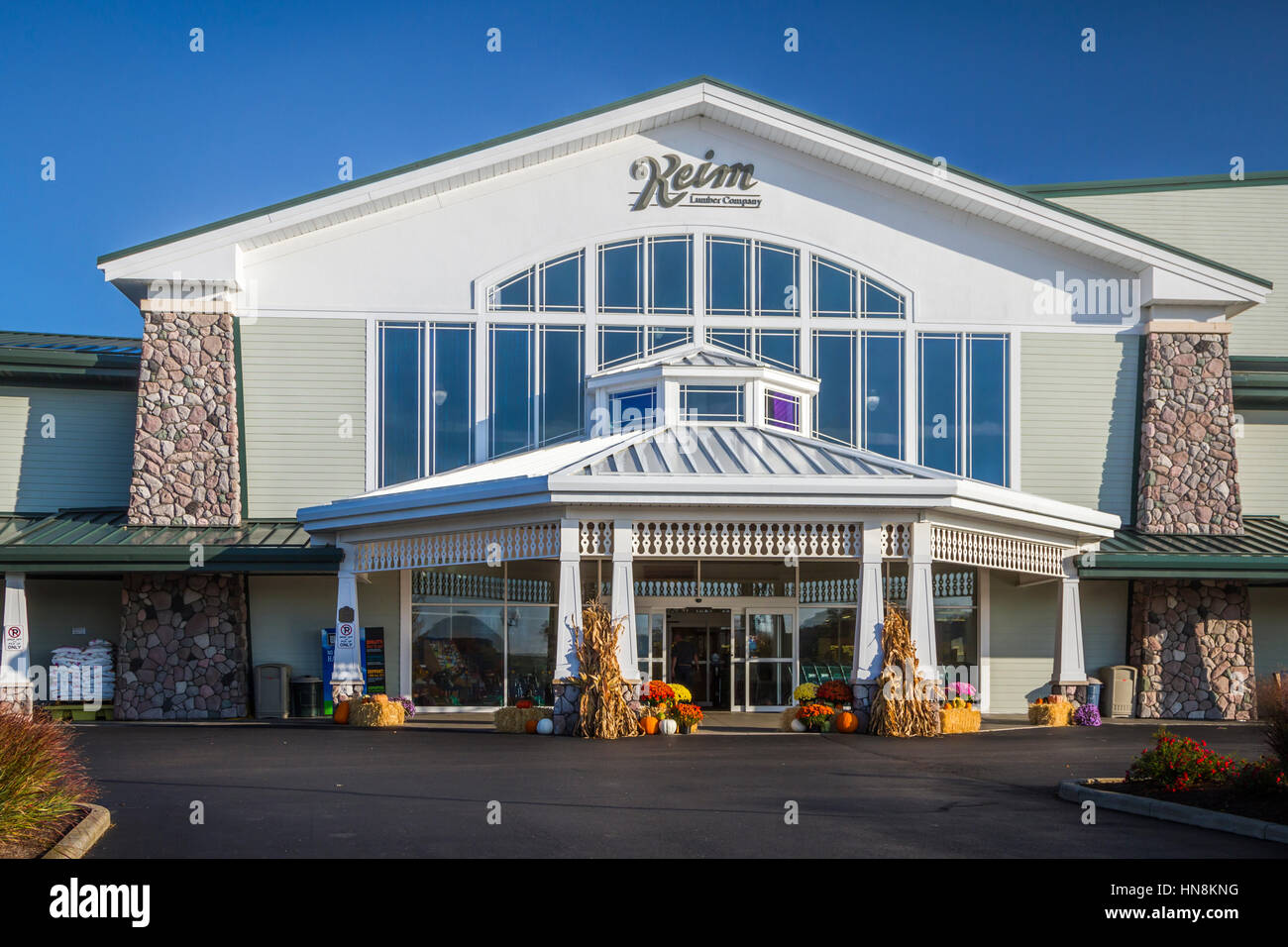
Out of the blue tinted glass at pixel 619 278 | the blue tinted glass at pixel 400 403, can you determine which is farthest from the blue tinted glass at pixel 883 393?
the blue tinted glass at pixel 400 403

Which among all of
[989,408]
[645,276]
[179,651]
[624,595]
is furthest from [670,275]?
[179,651]

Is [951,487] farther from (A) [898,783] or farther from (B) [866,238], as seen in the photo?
(B) [866,238]

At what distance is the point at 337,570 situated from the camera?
2497 centimetres

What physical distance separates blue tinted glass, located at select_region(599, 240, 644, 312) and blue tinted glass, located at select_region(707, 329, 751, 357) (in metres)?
1.66

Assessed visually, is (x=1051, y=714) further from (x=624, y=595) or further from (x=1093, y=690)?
(x=624, y=595)

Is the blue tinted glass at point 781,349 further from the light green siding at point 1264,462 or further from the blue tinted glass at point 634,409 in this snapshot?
the light green siding at point 1264,462

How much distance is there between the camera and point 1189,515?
27953 mm

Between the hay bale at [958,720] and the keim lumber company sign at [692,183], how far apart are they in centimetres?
1216

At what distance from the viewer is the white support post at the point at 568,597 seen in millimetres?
20656

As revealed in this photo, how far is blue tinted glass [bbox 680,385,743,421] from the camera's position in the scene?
26016 mm

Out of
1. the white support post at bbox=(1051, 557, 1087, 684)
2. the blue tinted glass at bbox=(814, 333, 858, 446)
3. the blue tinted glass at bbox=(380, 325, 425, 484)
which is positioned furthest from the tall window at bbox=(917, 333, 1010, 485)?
the blue tinted glass at bbox=(380, 325, 425, 484)
